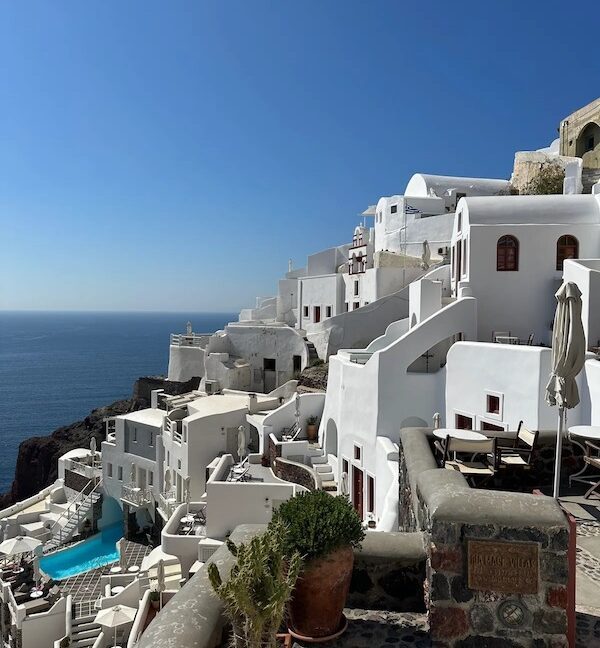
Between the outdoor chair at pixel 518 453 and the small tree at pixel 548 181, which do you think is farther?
the small tree at pixel 548 181

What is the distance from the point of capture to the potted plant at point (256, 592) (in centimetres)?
379

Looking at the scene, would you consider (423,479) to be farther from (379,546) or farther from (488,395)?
(488,395)

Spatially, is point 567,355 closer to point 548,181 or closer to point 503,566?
point 503,566

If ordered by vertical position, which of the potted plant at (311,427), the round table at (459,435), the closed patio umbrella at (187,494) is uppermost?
the round table at (459,435)

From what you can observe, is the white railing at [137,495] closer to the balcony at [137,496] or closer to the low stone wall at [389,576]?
the balcony at [137,496]

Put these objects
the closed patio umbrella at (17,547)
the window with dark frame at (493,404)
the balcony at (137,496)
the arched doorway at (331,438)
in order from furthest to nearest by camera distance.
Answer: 1. the balcony at (137,496)
2. the closed patio umbrella at (17,547)
3. the arched doorway at (331,438)
4. the window with dark frame at (493,404)

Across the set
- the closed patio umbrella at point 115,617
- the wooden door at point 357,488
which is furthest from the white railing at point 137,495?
the wooden door at point 357,488

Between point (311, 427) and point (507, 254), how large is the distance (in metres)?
12.7

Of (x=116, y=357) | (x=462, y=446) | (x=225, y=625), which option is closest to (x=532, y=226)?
(x=462, y=446)

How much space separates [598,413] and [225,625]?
38.0 feet

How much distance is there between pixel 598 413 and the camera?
1277cm

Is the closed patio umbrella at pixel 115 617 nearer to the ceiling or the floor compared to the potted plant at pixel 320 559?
nearer to the floor

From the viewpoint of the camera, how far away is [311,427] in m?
27.0

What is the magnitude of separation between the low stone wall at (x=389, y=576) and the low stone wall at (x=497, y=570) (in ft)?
2.24
